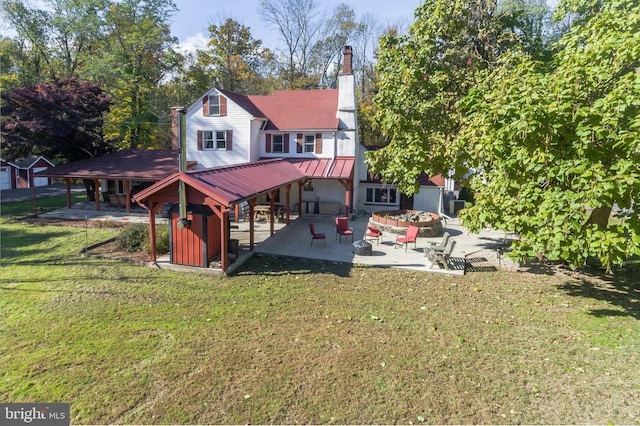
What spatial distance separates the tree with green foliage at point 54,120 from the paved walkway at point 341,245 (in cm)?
670

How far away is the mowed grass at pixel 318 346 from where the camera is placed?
604 centimetres

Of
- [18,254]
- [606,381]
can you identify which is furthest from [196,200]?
[606,381]

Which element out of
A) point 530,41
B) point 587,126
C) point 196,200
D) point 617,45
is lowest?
point 196,200

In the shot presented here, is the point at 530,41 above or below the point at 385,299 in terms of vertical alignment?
above

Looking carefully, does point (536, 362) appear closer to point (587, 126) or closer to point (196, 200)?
point (587, 126)

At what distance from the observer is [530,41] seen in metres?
15.1

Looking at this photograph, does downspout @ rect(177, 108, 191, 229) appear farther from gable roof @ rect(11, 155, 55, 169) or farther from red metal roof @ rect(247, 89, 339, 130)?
gable roof @ rect(11, 155, 55, 169)

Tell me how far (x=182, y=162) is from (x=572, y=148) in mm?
10174

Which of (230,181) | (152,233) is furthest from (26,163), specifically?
(230,181)

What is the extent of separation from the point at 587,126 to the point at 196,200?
10375mm

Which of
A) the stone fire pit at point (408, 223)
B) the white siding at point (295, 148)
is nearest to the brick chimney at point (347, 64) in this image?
the white siding at point (295, 148)

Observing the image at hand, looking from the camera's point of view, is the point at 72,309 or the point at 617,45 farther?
the point at 72,309

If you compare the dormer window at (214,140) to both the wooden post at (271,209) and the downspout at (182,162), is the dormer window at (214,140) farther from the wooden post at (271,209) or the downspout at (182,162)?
the downspout at (182,162)

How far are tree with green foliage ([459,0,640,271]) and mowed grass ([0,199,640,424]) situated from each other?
2.07 metres
